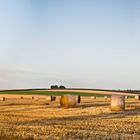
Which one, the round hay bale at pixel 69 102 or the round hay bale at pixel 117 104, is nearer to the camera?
the round hay bale at pixel 117 104

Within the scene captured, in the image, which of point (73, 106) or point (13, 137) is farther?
point (73, 106)

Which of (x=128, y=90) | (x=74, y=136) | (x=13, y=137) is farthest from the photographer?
(x=128, y=90)

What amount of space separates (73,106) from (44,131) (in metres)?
21.8

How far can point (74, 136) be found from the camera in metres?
16.3

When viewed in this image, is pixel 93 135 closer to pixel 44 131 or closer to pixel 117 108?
pixel 44 131

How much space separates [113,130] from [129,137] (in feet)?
8.39

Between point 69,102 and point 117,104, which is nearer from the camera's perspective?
point 117,104

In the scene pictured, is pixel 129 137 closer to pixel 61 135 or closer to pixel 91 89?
pixel 61 135

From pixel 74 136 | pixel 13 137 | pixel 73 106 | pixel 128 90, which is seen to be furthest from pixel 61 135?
pixel 128 90

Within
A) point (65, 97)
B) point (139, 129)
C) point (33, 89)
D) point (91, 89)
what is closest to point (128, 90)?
point (91, 89)

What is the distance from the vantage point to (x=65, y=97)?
4041 cm

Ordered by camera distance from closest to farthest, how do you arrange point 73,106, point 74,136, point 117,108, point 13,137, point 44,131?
point 13,137 → point 74,136 → point 44,131 → point 117,108 → point 73,106

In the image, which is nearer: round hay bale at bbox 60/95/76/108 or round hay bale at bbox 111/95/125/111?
round hay bale at bbox 111/95/125/111

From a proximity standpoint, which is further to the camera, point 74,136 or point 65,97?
point 65,97
